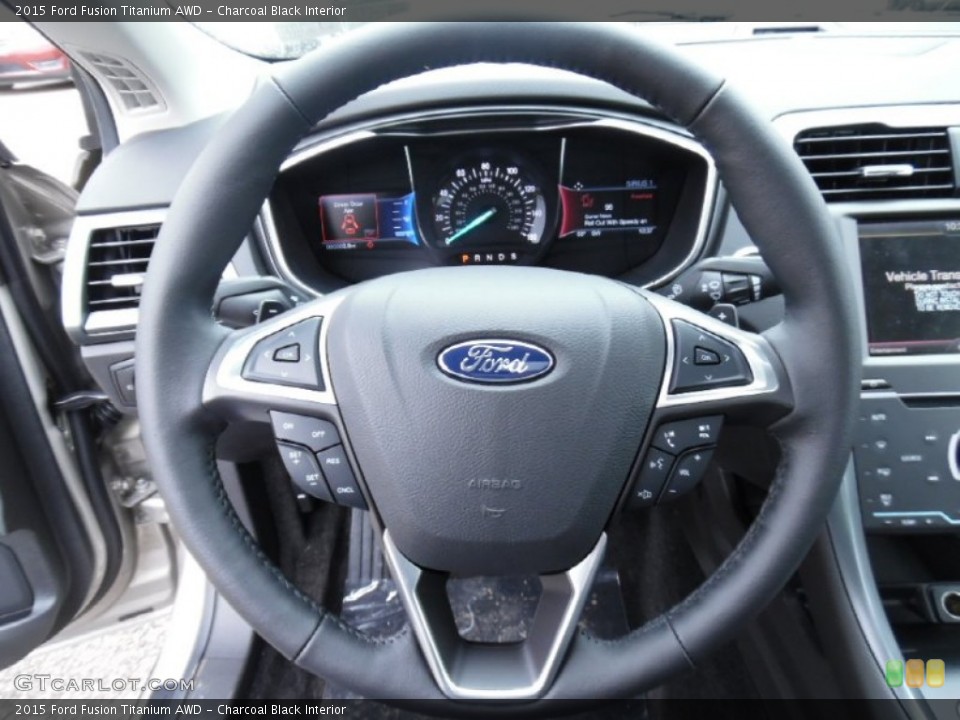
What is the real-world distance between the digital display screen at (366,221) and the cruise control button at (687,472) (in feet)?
2.51

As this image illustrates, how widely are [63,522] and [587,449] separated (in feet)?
4.29

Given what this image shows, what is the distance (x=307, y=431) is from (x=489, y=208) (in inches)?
27.0

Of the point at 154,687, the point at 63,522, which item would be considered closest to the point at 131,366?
the point at 63,522

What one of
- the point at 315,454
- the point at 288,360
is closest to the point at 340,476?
the point at 315,454

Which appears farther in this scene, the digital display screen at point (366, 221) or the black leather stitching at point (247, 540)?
the digital display screen at point (366, 221)

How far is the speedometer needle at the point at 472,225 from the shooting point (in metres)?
1.44

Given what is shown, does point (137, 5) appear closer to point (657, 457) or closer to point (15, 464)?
point (15, 464)

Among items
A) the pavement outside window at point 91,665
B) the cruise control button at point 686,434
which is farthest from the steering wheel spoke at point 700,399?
the pavement outside window at point 91,665

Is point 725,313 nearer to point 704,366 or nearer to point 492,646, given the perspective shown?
point 704,366

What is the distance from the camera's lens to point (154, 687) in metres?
1.51

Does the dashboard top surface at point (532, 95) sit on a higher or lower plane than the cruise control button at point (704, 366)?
higher

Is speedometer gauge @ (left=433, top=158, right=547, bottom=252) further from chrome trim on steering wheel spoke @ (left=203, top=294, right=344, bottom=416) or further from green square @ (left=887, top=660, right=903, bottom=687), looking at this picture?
green square @ (left=887, top=660, right=903, bottom=687)

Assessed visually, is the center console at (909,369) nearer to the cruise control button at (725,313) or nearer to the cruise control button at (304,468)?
the cruise control button at (725,313)

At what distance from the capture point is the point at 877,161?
1338mm
